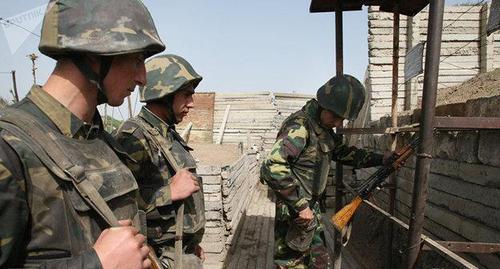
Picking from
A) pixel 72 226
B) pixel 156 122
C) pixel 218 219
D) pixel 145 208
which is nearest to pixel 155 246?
pixel 145 208

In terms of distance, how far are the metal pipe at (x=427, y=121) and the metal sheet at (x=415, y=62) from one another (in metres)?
1.15

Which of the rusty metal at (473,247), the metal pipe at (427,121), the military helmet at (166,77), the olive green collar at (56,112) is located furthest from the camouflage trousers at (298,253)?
the olive green collar at (56,112)

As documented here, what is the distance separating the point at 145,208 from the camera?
2.14 meters

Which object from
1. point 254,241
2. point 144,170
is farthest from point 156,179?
point 254,241

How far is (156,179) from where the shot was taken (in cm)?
229

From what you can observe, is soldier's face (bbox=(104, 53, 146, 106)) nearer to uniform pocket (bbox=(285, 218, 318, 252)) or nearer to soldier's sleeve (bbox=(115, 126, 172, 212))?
soldier's sleeve (bbox=(115, 126, 172, 212))

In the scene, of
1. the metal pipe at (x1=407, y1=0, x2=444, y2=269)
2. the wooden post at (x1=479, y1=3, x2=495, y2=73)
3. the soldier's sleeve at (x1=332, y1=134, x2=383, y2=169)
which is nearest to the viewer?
the metal pipe at (x1=407, y1=0, x2=444, y2=269)

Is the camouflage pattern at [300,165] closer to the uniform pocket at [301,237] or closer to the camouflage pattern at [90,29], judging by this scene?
the uniform pocket at [301,237]

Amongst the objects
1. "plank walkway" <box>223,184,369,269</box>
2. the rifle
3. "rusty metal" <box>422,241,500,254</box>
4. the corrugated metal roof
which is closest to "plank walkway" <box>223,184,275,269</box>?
"plank walkway" <box>223,184,369,269</box>

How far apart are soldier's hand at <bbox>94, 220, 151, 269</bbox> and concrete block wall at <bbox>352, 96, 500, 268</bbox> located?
2.57 metres

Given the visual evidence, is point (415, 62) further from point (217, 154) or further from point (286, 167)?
point (217, 154)

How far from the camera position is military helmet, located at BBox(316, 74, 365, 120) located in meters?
3.29

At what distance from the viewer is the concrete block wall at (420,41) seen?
305 inches

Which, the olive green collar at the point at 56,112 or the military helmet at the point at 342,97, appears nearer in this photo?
the olive green collar at the point at 56,112
